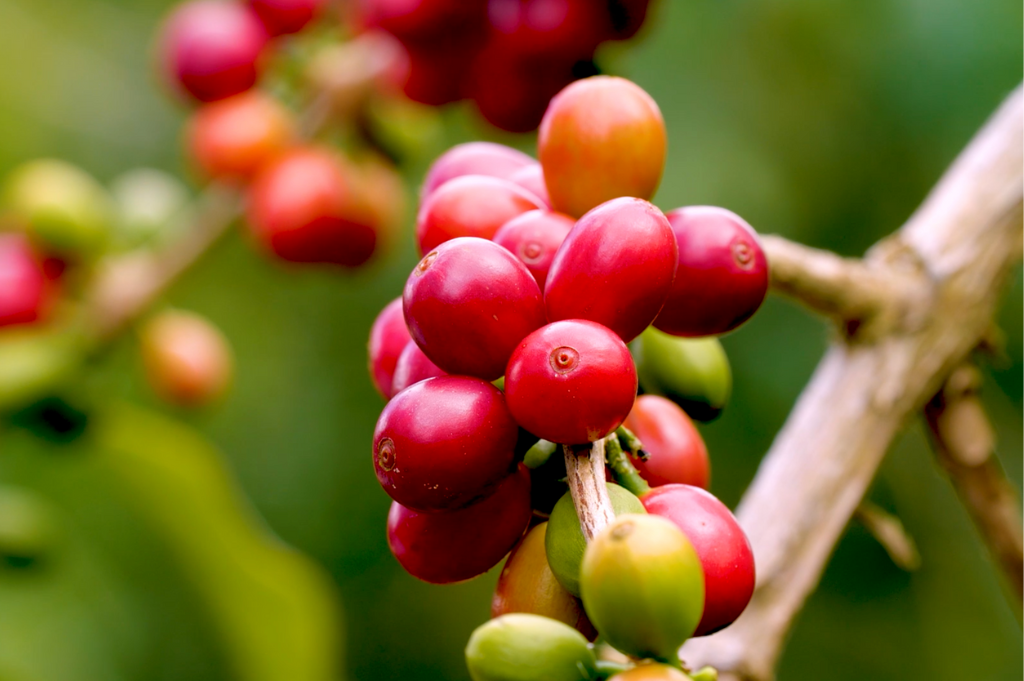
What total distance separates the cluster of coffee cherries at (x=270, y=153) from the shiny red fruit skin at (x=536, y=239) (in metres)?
0.81

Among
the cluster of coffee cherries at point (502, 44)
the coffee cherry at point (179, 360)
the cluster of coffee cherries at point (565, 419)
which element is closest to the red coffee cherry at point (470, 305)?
the cluster of coffee cherries at point (565, 419)

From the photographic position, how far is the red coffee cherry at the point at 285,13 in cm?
138

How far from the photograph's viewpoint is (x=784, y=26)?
218 centimetres

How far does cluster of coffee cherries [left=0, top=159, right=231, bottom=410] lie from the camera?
4.03ft

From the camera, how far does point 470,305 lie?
451mm

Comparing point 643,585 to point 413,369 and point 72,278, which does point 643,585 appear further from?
point 72,278

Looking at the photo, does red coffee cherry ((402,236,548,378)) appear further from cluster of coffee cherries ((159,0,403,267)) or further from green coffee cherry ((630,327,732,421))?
cluster of coffee cherries ((159,0,403,267))

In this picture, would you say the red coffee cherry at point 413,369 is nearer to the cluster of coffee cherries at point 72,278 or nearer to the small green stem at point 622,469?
the small green stem at point 622,469

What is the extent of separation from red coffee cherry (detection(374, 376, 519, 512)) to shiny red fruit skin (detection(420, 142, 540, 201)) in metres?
0.23

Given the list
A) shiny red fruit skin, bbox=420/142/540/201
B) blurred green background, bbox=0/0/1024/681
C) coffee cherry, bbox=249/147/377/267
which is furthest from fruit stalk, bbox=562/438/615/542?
blurred green background, bbox=0/0/1024/681

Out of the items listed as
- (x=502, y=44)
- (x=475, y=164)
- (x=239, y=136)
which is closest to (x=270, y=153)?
(x=239, y=136)

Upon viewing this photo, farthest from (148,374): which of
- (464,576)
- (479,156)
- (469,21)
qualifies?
(464,576)

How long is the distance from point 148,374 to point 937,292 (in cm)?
106

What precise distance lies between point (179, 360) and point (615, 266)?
105 centimetres
